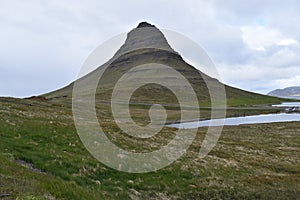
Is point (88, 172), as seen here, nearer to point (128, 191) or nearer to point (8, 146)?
point (128, 191)

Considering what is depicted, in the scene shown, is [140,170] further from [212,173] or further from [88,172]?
[212,173]

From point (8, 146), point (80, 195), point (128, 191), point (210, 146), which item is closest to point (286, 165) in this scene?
point (210, 146)

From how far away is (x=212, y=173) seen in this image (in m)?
28.7

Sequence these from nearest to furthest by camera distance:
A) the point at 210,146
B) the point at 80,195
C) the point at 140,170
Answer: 1. the point at 80,195
2. the point at 140,170
3. the point at 210,146

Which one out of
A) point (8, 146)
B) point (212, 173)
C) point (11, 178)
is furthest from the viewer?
point (212, 173)

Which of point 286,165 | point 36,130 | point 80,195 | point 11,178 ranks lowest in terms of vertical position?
point 286,165

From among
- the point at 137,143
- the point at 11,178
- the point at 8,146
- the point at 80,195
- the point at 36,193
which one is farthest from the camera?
the point at 137,143

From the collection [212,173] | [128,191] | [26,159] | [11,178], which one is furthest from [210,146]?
[11,178]

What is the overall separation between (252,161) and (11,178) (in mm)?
28869

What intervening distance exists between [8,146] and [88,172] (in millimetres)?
7087

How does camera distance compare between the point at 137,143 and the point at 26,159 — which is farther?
the point at 137,143

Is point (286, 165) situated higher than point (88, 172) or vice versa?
point (88, 172)

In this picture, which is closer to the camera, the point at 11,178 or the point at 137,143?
the point at 11,178

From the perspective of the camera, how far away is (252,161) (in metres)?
36.0
